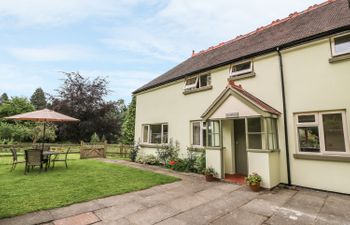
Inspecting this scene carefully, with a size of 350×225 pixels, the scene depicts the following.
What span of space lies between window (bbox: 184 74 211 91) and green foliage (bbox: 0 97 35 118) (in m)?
39.8

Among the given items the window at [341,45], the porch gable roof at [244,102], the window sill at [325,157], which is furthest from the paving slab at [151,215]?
the window at [341,45]

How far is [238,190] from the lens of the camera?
20.0 feet

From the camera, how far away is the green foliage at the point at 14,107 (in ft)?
115

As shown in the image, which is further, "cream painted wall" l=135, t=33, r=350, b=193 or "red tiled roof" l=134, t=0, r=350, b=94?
"red tiled roof" l=134, t=0, r=350, b=94

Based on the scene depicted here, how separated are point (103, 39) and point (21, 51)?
6.12 metres

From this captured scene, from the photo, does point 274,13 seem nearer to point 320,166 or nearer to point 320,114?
point 320,114

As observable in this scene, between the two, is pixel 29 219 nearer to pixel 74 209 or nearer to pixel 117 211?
pixel 74 209

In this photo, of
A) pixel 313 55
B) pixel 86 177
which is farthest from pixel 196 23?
pixel 86 177

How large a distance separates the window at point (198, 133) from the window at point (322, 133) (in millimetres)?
4197

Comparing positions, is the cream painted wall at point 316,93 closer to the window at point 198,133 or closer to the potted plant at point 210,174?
the potted plant at point 210,174

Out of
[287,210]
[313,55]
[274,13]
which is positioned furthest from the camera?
[274,13]

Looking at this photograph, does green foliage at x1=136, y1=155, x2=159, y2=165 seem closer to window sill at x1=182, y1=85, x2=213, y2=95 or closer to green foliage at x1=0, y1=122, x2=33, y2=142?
window sill at x1=182, y1=85, x2=213, y2=95


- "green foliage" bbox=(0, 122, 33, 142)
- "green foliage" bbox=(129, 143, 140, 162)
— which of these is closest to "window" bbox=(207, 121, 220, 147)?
"green foliage" bbox=(129, 143, 140, 162)

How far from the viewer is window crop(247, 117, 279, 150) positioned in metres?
6.58
